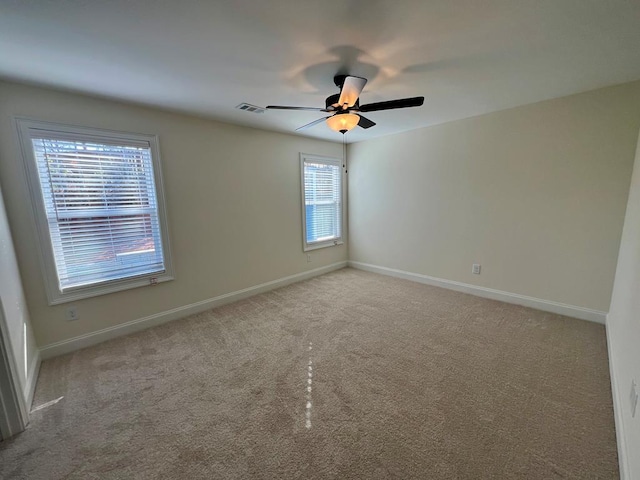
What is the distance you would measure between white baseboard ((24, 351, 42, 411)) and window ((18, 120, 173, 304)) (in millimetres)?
516

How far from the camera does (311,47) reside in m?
1.75

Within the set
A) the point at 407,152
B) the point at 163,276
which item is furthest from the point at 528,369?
the point at 163,276

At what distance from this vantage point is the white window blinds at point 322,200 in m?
4.43

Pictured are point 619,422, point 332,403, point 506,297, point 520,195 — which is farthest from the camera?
point 506,297

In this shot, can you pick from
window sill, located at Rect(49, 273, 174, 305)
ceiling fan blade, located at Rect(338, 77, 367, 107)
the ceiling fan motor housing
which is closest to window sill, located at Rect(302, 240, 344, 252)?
window sill, located at Rect(49, 273, 174, 305)

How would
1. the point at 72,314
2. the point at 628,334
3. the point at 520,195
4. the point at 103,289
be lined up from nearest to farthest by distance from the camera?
the point at 628,334 → the point at 72,314 → the point at 103,289 → the point at 520,195

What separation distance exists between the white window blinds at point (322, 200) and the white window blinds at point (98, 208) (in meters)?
2.26

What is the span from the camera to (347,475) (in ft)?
4.37

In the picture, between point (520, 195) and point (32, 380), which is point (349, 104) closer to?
point (520, 195)

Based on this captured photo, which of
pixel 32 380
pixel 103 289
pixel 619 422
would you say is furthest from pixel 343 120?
pixel 32 380

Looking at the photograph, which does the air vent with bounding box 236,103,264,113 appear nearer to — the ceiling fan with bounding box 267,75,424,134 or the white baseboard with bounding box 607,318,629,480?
the ceiling fan with bounding box 267,75,424,134

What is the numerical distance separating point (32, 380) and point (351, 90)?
3318 millimetres

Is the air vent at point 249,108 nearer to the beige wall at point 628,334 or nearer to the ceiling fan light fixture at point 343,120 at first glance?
the ceiling fan light fixture at point 343,120

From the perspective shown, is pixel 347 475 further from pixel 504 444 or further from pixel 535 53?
pixel 535 53
